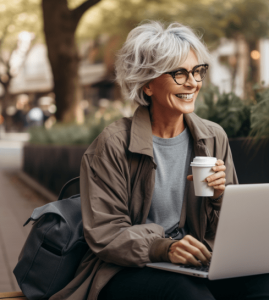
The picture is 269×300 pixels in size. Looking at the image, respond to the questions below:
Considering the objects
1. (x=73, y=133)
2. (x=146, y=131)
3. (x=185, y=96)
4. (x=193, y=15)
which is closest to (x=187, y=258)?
(x=146, y=131)

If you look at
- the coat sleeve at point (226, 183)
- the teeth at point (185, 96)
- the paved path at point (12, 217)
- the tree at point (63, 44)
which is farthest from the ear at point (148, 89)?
the tree at point (63, 44)

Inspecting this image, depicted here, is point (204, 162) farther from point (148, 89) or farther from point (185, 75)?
point (148, 89)

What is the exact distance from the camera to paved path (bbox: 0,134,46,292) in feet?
14.3

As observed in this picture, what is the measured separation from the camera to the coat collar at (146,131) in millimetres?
2166

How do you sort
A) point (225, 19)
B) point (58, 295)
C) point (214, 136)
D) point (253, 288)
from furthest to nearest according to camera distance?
point (225, 19), point (214, 136), point (58, 295), point (253, 288)

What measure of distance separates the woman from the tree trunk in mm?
8173

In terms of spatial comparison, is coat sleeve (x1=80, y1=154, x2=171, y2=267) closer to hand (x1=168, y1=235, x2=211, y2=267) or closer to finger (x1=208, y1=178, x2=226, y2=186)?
hand (x1=168, y1=235, x2=211, y2=267)

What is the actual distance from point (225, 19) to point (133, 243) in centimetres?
1310

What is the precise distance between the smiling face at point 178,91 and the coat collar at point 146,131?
9cm

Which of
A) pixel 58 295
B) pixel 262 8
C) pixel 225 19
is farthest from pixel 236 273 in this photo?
pixel 262 8

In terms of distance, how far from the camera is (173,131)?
236cm

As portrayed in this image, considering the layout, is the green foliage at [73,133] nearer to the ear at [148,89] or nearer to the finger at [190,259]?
the ear at [148,89]

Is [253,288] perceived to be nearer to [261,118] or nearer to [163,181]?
[163,181]

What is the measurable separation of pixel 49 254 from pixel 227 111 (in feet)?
6.80
